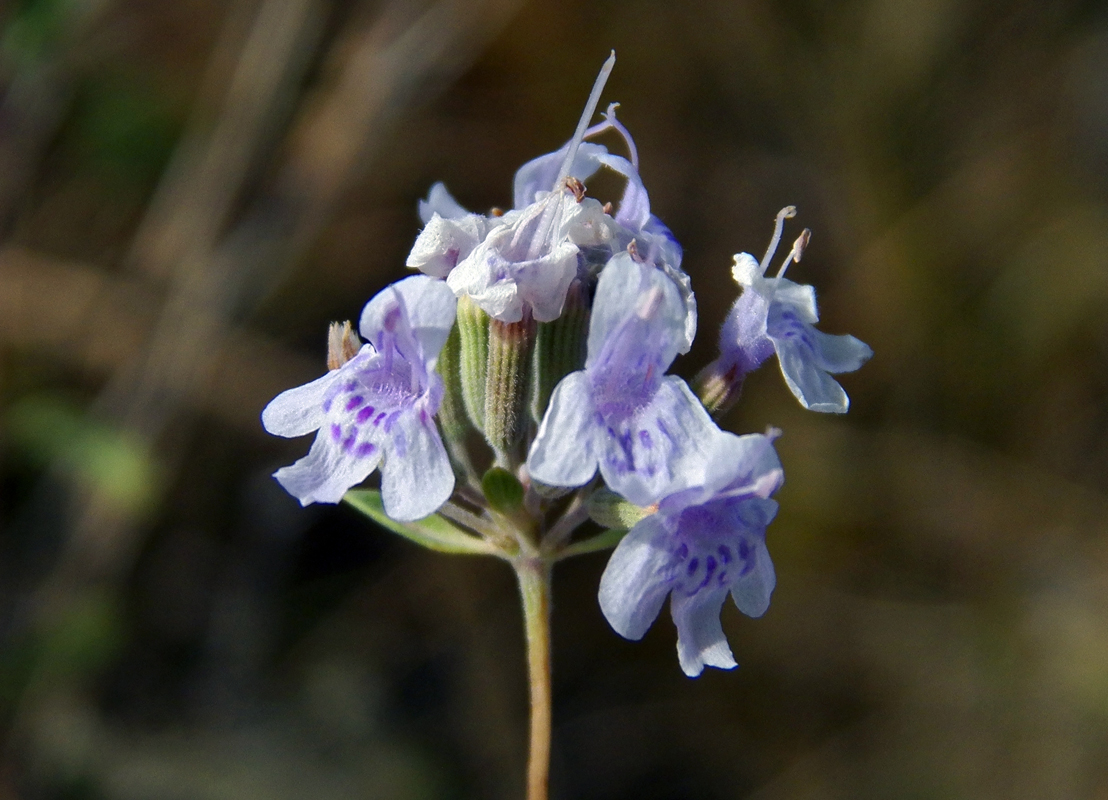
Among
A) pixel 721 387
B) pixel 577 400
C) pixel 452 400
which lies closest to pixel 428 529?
pixel 452 400

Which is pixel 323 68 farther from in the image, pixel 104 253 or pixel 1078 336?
pixel 1078 336

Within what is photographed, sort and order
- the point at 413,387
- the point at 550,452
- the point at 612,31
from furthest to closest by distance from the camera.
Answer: the point at 612,31, the point at 413,387, the point at 550,452

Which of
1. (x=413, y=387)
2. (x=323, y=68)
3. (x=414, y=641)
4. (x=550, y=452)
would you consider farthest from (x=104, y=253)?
(x=550, y=452)

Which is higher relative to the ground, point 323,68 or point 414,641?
point 323,68

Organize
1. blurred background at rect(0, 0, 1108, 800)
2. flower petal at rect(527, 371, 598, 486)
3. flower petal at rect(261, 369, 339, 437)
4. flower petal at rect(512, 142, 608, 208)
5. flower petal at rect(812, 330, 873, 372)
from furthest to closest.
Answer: blurred background at rect(0, 0, 1108, 800) → flower petal at rect(512, 142, 608, 208) → flower petal at rect(812, 330, 873, 372) → flower petal at rect(261, 369, 339, 437) → flower petal at rect(527, 371, 598, 486)

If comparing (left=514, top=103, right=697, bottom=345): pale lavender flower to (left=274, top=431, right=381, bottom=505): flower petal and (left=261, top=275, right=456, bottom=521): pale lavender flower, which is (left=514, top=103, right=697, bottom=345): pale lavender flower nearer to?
(left=261, top=275, right=456, bottom=521): pale lavender flower

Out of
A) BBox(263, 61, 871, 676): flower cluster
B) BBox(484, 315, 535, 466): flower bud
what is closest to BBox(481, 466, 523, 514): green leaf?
BBox(263, 61, 871, 676): flower cluster
